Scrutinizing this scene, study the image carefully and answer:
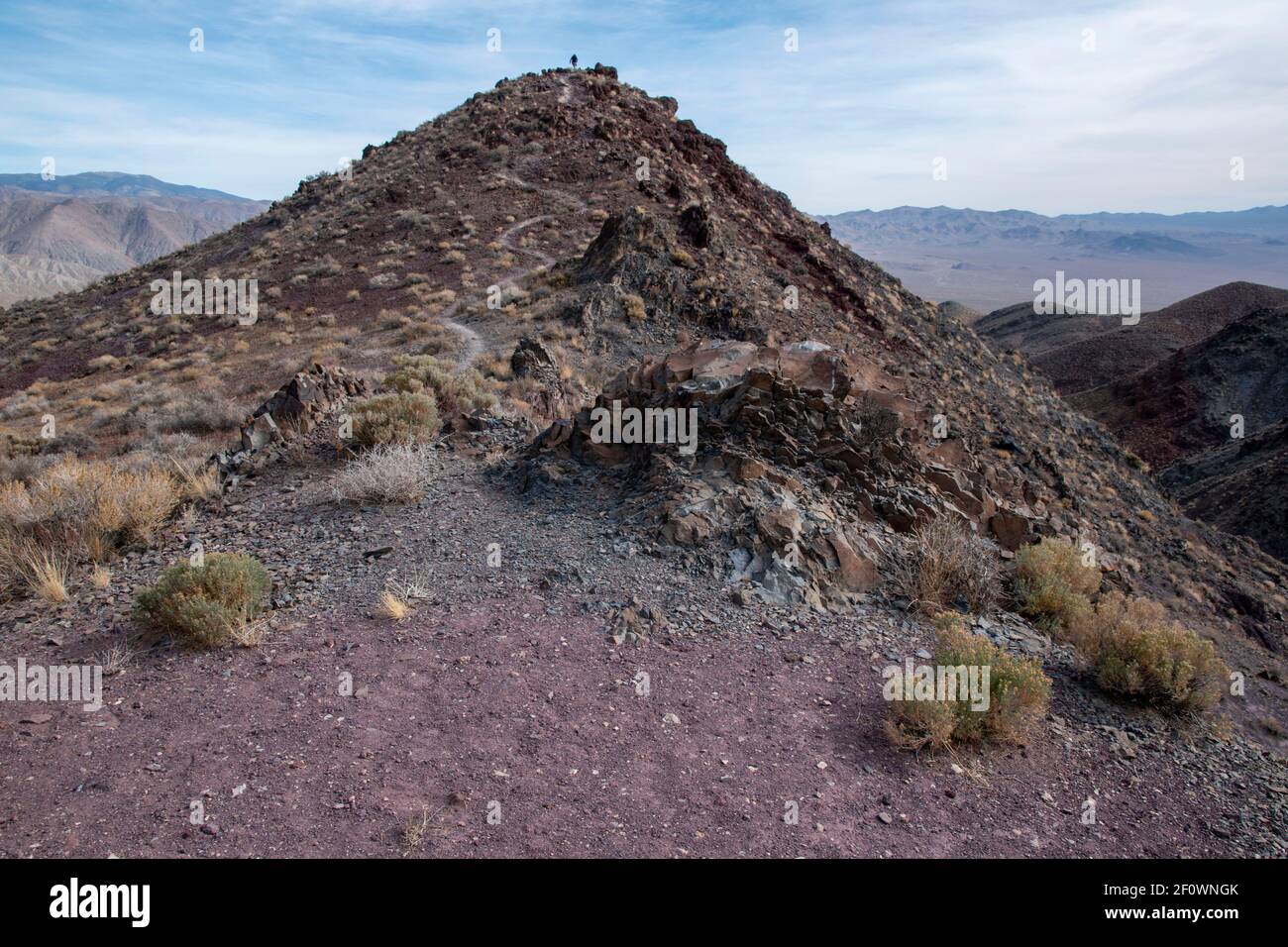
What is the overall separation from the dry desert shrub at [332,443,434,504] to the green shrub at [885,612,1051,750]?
489cm

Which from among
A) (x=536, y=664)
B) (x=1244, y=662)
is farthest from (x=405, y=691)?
(x=1244, y=662)

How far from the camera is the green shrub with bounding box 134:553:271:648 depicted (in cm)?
488

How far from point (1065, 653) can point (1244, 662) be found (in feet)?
18.5

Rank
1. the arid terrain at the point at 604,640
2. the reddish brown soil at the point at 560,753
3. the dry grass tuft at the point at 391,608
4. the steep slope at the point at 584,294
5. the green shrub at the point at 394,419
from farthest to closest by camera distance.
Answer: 1. the steep slope at the point at 584,294
2. the green shrub at the point at 394,419
3. the dry grass tuft at the point at 391,608
4. the arid terrain at the point at 604,640
5. the reddish brown soil at the point at 560,753

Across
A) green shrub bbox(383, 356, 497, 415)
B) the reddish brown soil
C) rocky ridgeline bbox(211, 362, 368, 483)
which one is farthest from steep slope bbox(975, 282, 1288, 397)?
the reddish brown soil

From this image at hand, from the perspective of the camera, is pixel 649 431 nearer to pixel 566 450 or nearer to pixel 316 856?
pixel 566 450

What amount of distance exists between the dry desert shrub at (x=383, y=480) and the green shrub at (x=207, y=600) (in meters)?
1.84

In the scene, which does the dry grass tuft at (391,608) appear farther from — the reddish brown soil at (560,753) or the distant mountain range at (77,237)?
the distant mountain range at (77,237)

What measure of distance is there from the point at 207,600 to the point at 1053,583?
264 inches

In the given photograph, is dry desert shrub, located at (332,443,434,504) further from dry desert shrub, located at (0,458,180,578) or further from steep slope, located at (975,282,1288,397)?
steep slope, located at (975,282,1288,397)

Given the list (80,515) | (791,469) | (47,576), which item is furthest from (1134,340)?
(47,576)

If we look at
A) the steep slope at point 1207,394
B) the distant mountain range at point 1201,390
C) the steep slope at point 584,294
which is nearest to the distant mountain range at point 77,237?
the steep slope at point 584,294

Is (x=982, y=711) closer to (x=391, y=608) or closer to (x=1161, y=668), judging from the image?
(x=1161, y=668)

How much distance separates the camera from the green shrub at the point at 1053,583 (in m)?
6.22
